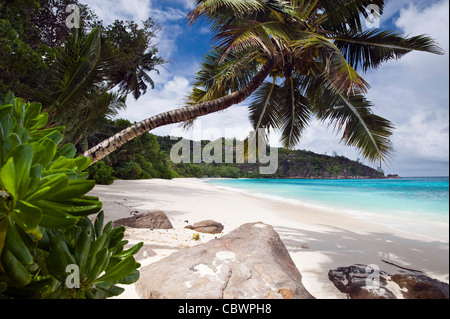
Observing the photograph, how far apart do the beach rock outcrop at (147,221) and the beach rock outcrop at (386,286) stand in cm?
250

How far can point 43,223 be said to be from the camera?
46cm

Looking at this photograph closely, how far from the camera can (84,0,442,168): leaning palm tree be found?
3244 millimetres

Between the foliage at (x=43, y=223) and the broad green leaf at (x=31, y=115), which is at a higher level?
the broad green leaf at (x=31, y=115)

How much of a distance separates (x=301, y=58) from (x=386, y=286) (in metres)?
3.90

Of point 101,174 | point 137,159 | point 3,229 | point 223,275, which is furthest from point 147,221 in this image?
point 137,159

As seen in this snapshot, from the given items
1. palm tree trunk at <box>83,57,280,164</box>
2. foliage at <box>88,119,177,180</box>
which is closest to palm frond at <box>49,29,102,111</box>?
palm tree trunk at <box>83,57,280,164</box>

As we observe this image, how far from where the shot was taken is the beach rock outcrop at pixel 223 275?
1.43m

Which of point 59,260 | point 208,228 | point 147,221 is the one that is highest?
point 59,260

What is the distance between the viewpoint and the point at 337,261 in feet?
8.58

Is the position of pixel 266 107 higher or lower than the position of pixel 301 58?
lower

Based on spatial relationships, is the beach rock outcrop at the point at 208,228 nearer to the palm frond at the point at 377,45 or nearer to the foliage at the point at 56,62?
the foliage at the point at 56,62

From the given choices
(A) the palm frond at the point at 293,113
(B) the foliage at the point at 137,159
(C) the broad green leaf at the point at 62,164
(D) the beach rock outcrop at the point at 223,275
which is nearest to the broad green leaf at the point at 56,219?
(C) the broad green leaf at the point at 62,164

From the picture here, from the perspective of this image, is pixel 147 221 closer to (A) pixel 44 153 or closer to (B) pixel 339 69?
(A) pixel 44 153
